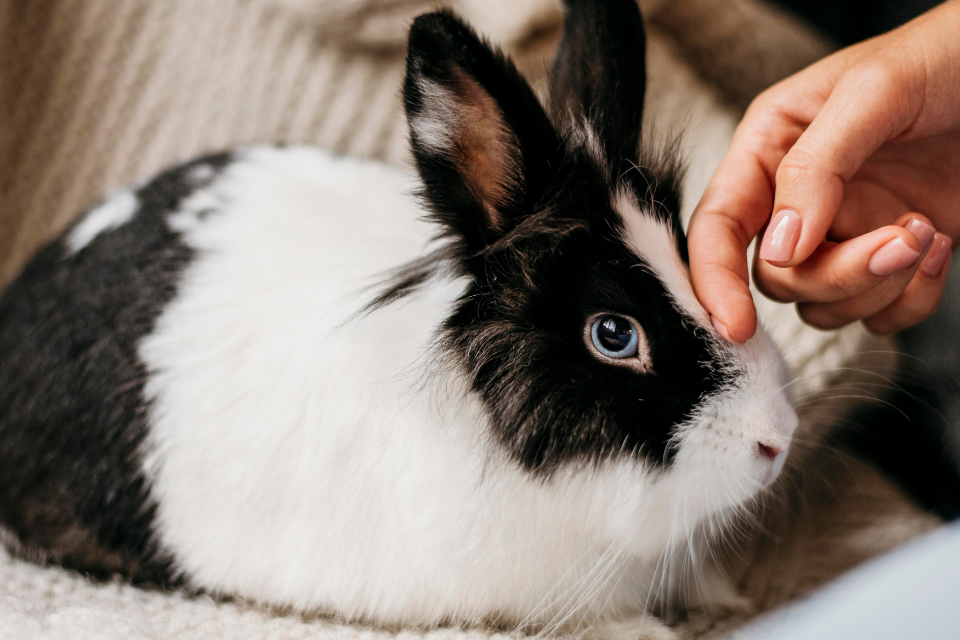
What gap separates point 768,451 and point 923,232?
31 cm

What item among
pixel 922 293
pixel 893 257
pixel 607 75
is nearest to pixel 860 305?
pixel 922 293

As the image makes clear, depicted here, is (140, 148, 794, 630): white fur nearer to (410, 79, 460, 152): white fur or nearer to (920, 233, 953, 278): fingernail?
(410, 79, 460, 152): white fur

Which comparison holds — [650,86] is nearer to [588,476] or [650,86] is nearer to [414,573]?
[588,476]

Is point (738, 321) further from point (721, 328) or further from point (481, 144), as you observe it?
point (481, 144)

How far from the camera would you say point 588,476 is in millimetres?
744

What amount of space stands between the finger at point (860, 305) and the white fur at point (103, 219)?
1029 millimetres

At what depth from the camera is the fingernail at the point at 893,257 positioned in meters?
0.73

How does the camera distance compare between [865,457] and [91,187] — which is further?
[91,187]

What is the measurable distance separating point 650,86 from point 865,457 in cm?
83

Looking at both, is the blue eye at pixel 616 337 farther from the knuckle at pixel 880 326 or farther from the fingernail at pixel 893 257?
the knuckle at pixel 880 326

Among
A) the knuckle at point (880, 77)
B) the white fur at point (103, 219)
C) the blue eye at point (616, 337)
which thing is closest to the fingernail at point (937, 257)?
the knuckle at point (880, 77)

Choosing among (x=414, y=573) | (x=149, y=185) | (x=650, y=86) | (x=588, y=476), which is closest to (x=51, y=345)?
(x=149, y=185)

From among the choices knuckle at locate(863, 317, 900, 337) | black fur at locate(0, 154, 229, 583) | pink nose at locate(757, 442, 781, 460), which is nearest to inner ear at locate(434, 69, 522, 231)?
pink nose at locate(757, 442, 781, 460)

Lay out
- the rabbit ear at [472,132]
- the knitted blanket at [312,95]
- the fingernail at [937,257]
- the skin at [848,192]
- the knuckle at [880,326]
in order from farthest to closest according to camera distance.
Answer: the knitted blanket at [312,95] < the knuckle at [880,326] < the fingernail at [937,257] < the skin at [848,192] < the rabbit ear at [472,132]
